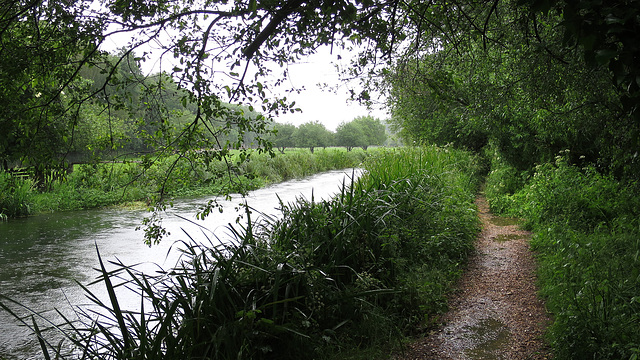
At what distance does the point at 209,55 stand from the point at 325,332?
2515 mm

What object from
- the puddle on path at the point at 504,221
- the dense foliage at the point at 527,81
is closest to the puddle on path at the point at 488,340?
the dense foliage at the point at 527,81

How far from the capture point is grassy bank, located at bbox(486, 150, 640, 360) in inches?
108

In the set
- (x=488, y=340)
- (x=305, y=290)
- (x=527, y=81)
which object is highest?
(x=527, y=81)

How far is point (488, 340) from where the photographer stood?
11.1ft

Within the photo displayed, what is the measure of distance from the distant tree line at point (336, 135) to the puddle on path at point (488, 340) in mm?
41671

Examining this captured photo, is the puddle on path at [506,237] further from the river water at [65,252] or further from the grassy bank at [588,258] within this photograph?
the river water at [65,252]

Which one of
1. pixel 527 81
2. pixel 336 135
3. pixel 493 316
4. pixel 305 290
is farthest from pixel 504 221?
pixel 336 135

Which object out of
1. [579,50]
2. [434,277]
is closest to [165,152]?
[434,277]

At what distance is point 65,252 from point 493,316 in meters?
7.71

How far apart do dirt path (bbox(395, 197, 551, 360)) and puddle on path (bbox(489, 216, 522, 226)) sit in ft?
5.71

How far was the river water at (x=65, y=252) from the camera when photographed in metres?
5.27

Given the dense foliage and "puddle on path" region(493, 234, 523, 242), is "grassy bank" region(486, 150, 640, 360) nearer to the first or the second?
"puddle on path" region(493, 234, 523, 242)

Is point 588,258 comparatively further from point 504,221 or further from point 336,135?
point 336,135

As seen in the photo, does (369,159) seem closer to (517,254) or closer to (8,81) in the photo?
(517,254)
